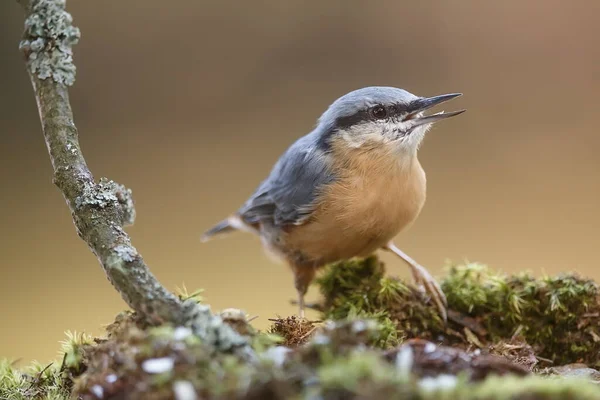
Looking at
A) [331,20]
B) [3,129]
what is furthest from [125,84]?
[331,20]

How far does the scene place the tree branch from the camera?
1.54m

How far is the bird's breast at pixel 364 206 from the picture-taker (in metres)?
2.94

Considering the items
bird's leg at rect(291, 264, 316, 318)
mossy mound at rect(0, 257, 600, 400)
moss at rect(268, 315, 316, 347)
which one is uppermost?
bird's leg at rect(291, 264, 316, 318)

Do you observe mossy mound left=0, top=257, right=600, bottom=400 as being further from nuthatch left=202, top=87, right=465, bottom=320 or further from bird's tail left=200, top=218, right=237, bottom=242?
bird's tail left=200, top=218, right=237, bottom=242

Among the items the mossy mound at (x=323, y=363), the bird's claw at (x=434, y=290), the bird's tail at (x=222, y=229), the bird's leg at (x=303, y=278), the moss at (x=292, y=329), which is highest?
the bird's tail at (x=222, y=229)

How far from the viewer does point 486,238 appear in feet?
19.6

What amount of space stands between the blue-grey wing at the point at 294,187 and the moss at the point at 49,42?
4.26 feet

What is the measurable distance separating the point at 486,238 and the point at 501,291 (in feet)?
11.5

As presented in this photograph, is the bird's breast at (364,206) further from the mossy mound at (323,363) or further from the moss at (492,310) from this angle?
the mossy mound at (323,363)

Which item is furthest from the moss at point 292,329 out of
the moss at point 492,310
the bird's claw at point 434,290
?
the bird's claw at point 434,290

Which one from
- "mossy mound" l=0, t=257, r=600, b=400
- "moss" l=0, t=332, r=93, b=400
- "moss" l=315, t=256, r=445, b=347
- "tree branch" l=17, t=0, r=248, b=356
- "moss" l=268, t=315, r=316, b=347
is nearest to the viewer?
"mossy mound" l=0, t=257, r=600, b=400

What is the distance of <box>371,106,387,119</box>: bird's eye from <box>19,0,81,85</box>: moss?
133cm

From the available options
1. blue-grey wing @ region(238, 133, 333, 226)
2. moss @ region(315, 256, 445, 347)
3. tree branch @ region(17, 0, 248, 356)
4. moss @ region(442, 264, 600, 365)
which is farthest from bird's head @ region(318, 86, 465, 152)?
tree branch @ region(17, 0, 248, 356)

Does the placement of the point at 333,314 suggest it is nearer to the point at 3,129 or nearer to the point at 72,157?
the point at 72,157
